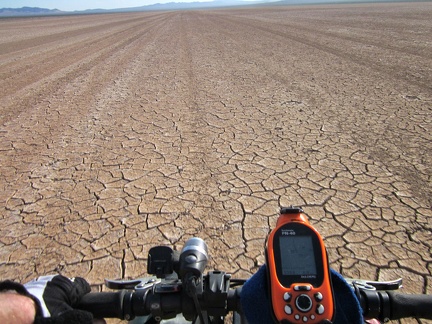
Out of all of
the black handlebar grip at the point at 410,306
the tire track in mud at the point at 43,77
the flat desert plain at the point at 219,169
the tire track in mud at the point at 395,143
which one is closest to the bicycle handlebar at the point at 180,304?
the black handlebar grip at the point at 410,306

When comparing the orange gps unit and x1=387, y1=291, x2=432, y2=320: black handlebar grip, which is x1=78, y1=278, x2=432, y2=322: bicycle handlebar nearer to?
x1=387, y1=291, x2=432, y2=320: black handlebar grip

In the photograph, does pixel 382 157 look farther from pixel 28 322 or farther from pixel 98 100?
pixel 98 100

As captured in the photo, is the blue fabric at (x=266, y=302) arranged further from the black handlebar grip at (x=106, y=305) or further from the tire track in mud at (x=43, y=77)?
the tire track in mud at (x=43, y=77)

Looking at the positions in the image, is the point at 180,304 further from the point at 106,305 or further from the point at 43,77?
the point at 43,77

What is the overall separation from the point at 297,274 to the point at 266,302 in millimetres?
130

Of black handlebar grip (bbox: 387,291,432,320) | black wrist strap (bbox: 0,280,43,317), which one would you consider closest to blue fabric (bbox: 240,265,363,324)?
black handlebar grip (bbox: 387,291,432,320)

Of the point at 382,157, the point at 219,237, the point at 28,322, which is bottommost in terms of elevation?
the point at 219,237

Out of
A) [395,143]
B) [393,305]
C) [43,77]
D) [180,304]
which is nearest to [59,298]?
[180,304]

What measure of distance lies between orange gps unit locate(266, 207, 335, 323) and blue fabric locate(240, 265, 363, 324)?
54mm

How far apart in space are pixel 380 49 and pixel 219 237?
32.8 ft

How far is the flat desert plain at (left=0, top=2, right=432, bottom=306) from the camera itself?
2.70 metres

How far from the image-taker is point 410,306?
3.49 feet

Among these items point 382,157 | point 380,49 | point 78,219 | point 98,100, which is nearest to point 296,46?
point 380,49

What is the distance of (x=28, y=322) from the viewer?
955 mm
